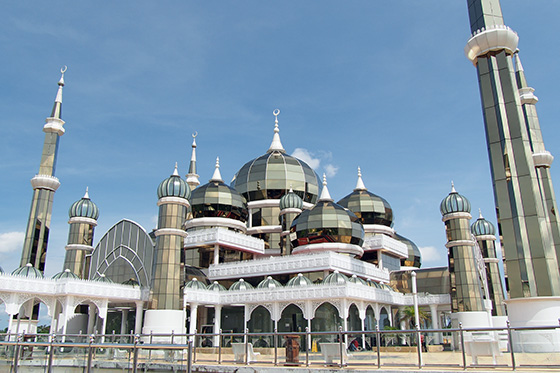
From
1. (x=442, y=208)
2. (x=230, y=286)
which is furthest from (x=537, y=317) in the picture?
(x=230, y=286)

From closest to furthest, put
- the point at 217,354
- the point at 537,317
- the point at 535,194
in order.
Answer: the point at 217,354, the point at 537,317, the point at 535,194

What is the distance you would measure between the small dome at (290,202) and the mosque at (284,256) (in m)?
0.09

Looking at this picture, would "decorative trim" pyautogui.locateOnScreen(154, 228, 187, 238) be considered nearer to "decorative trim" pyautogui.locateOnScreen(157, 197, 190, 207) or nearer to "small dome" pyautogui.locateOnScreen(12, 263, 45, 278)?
"decorative trim" pyautogui.locateOnScreen(157, 197, 190, 207)

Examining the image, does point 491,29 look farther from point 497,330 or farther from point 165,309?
point 165,309

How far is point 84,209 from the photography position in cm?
4034

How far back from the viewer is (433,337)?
14281mm

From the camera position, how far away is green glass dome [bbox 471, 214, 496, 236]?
46.6 metres

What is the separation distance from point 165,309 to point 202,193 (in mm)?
15632

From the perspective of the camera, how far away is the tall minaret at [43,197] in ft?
128

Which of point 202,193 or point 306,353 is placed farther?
point 202,193

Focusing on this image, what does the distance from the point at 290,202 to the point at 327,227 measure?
20.8 feet

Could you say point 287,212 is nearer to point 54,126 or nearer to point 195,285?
point 195,285

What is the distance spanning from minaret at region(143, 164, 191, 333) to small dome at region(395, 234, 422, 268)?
26266 mm

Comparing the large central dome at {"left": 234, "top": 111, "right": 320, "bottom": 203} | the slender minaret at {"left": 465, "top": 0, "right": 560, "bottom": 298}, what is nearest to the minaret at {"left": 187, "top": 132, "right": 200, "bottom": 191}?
the large central dome at {"left": 234, "top": 111, "right": 320, "bottom": 203}
